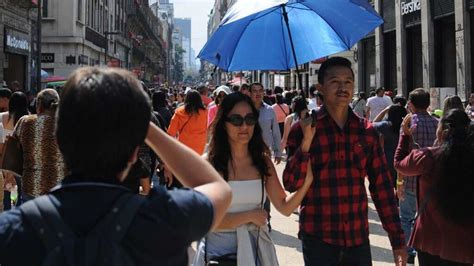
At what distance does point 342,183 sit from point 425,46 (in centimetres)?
2092

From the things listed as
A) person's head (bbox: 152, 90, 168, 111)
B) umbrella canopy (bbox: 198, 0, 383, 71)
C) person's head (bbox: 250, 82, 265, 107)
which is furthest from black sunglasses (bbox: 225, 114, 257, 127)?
person's head (bbox: 152, 90, 168, 111)

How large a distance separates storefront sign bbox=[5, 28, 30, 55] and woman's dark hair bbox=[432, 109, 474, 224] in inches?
869

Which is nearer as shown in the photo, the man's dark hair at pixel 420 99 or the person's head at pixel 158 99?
the man's dark hair at pixel 420 99

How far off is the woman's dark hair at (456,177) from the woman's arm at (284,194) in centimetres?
92

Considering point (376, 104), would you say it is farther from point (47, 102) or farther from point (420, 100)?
point (47, 102)

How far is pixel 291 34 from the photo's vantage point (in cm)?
467

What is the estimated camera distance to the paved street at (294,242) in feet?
20.4

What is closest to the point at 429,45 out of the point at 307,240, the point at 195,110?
the point at 195,110

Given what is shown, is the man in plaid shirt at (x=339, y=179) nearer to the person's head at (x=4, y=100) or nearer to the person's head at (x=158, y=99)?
the person's head at (x=158, y=99)

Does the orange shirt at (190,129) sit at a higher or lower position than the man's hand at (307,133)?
higher

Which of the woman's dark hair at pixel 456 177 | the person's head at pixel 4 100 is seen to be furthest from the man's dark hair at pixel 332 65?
the person's head at pixel 4 100

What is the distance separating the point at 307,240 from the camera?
339cm

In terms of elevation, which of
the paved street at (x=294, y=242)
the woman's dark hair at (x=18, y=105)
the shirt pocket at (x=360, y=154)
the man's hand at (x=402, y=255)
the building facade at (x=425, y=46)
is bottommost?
the paved street at (x=294, y=242)

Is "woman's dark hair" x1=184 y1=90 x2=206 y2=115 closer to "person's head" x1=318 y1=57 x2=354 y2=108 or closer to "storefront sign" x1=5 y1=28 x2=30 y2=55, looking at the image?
"person's head" x1=318 y1=57 x2=354 y2=108
